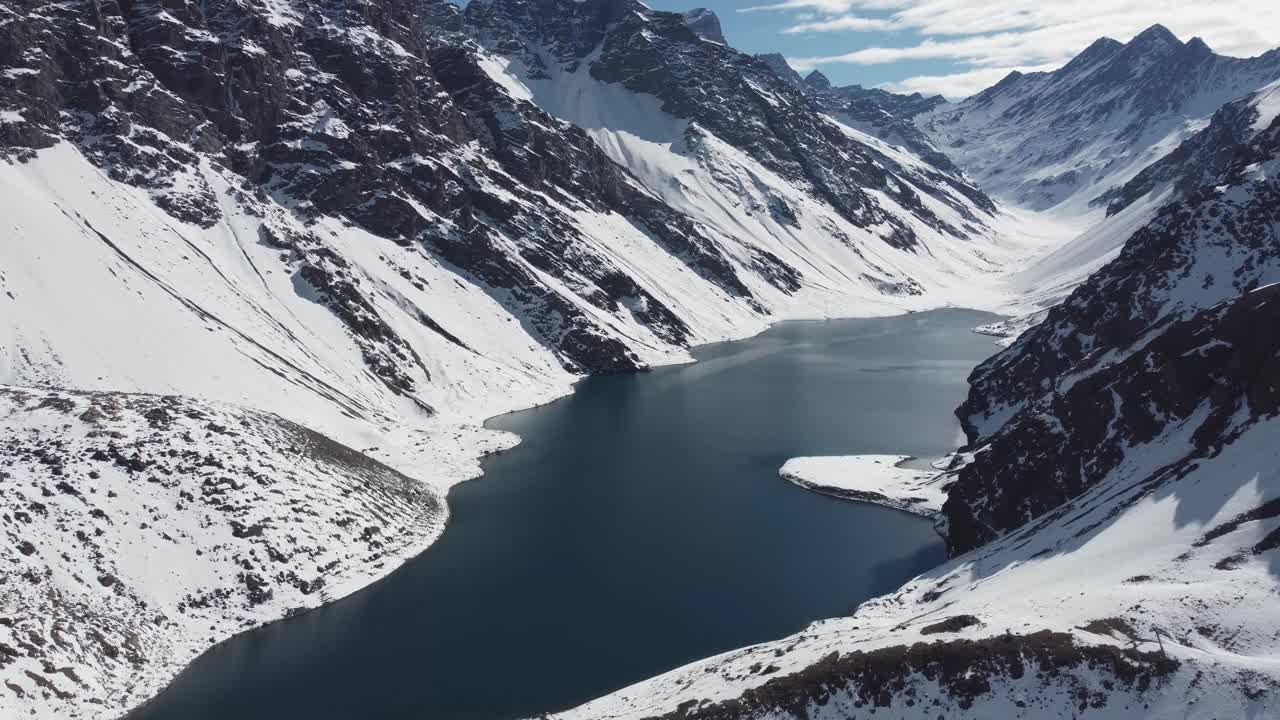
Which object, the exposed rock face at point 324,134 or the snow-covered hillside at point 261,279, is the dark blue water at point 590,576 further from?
the exposed rock face at point 324,134

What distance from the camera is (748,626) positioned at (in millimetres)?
57062

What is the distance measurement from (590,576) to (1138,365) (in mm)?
43324

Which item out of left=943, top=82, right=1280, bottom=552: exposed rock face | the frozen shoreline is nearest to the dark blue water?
the frozen shoreline

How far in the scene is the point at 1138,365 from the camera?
Answer: 61.1 metres

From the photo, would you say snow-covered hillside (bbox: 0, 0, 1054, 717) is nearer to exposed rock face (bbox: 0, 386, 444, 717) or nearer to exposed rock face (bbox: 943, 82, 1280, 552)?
exposed rock face (bbox: 0, 386, 444, 717)

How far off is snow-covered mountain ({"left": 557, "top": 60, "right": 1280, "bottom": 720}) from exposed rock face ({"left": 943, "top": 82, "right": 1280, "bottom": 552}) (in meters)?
0.18

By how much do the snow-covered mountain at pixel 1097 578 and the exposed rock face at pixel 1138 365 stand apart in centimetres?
18

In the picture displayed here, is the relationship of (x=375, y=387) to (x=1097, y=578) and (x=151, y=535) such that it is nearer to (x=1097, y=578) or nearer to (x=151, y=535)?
(x=151, y=535)

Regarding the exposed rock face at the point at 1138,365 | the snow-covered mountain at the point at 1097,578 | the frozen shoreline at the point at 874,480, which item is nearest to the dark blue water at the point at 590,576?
the frozen shoreline at the point at 874,480

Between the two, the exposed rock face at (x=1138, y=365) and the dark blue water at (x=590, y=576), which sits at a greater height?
the exposed rock face at (x=1138, y=365)

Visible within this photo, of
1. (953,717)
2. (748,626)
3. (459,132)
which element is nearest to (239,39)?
(459,132)

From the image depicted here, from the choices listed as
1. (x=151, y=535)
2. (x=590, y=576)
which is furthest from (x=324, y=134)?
(x=590, y=576)

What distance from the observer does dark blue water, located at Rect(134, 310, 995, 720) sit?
5019 cm

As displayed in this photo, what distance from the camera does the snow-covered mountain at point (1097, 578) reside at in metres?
36.2
